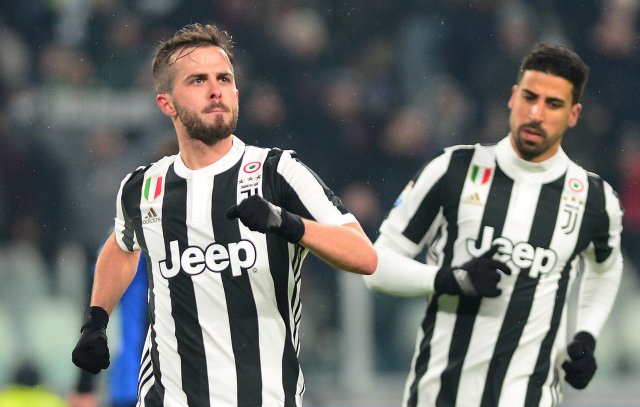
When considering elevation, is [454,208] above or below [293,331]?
above

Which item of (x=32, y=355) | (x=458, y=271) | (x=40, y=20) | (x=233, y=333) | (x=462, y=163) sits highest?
(x=40, y=20)

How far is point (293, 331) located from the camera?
13.1 ft

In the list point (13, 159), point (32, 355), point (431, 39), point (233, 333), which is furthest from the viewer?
point (431, 39)

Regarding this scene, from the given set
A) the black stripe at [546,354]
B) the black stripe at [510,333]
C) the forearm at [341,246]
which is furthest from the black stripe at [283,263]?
the black stripe at [546,354]

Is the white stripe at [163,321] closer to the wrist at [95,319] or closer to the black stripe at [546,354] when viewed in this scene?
the wrist at [95,319]

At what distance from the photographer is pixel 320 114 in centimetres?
929

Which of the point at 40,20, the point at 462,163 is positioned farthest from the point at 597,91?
the point at 462,163

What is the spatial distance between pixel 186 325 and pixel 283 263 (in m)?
0.34

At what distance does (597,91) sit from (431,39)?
123 cm

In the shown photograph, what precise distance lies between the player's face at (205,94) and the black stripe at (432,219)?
3.44ft

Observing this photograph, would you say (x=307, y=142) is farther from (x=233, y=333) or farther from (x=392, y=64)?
(x=233, y=333)

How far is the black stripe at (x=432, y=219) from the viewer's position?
15.6 ft

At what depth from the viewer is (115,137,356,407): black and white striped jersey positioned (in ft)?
12.7

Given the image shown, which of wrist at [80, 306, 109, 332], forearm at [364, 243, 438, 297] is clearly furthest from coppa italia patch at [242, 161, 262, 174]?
forearm at [364, 243, 438, 297]
